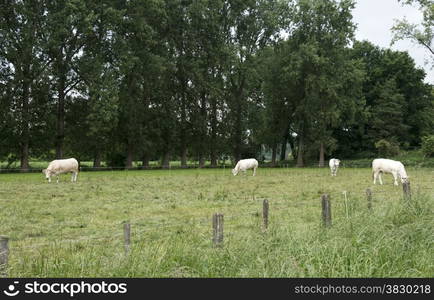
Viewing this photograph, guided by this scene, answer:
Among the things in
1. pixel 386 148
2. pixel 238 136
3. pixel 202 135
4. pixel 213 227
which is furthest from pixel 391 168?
pixel 238 136

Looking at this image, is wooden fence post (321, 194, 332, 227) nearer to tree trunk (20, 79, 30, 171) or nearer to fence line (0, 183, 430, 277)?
fence line (0, 183, 430, 277)

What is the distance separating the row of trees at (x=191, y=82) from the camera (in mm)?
39969

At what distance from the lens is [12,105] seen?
1586 inches

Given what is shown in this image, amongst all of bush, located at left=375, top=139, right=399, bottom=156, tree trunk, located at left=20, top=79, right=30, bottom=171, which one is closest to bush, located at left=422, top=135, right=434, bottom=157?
bush, located at left=375, top=139, right=399, bottom=156

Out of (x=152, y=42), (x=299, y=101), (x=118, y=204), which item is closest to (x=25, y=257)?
(x=118, y=204)

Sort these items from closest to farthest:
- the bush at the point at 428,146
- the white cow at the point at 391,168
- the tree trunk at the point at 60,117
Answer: the white cow at the point at 391,168 < the tree trunk at the point at 60,117 < the bush at the point at 428,146

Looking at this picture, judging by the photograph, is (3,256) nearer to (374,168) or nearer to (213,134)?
(374,168)

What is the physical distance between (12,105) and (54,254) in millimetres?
36897

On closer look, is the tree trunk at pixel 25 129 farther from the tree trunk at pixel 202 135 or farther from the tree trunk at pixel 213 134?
the tree trunk at pixel 213 134

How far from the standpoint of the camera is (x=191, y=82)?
53344 millimetres

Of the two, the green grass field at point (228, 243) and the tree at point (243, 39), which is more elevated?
the tree at point (243, 39)

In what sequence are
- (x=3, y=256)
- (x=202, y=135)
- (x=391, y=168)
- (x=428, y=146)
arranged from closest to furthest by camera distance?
(x=3, y=256) < (x=391, y=168) < (x=428, y=146) < (x=202, y=135)

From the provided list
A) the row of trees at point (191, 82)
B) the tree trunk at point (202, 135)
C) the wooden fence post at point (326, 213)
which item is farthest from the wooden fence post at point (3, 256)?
the tree trunk at point (202, 135)

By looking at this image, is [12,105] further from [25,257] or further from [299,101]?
[25,257]
